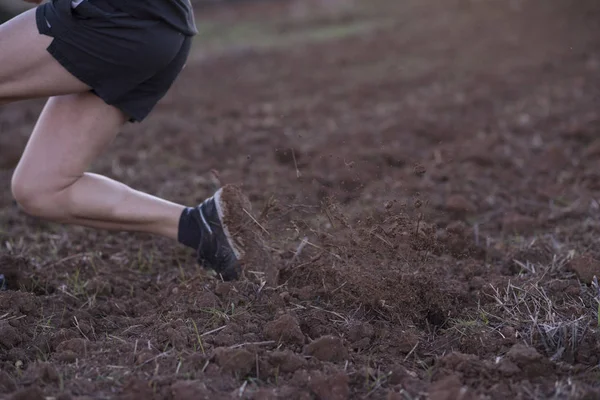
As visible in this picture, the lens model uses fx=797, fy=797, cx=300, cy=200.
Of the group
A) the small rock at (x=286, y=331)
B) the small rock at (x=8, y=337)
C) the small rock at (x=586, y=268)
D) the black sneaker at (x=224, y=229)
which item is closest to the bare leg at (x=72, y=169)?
the black sneaker at (x=224, y=229)

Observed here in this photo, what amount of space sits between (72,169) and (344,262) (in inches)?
43.6

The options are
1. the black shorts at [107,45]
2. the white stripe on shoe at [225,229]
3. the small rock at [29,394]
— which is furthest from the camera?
the white stripe on shoe at [225,229]

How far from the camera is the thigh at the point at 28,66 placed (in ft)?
9.34

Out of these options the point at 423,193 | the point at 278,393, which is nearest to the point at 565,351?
the point at 278,393

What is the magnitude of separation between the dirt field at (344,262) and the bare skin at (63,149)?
0.30 meters

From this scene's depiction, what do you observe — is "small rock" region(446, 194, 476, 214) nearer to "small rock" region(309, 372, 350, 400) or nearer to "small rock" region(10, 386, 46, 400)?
"small rock" region(309, 372, 350, 400)

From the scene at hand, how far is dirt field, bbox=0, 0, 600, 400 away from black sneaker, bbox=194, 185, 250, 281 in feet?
0.36

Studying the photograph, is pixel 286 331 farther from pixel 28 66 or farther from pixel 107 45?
pixel 28 66

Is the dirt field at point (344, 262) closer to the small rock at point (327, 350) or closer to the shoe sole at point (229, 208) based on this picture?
the small rock at point (327, 350)

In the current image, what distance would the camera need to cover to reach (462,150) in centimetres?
542

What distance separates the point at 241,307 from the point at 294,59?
744 centimetres

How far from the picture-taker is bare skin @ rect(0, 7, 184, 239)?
113 inches

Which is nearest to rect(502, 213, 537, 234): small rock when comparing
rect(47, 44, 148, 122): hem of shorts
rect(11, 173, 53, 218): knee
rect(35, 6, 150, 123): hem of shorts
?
rect(47, 44, 148, 122): hem of shorts

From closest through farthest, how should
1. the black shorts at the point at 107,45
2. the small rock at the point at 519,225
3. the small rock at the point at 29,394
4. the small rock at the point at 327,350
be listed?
the small rock at the point at 29,394
the small rock at the point at 327,350
the black shorts at the point at 107,45
the small rock at the point at 519,225
